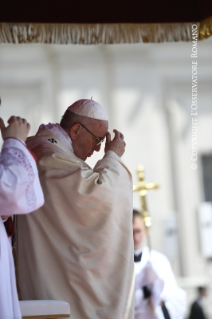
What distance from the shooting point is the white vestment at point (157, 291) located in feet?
19.5

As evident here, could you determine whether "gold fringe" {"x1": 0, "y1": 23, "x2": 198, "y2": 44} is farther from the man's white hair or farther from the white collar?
the white collar

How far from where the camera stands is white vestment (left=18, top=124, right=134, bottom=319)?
12.5ft

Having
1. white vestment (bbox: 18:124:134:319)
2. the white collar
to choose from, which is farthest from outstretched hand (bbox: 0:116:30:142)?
the white collar

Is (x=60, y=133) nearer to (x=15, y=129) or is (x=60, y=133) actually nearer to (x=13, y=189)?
(x=15, y=129)

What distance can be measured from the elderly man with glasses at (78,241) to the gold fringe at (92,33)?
120 centimetres

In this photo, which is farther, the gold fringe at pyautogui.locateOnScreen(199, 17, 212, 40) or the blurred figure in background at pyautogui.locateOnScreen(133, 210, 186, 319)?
the blurred figure in background at pyautogui.locateOnScreen(133, 210, 186, 319)

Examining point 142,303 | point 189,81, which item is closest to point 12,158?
point 142,303

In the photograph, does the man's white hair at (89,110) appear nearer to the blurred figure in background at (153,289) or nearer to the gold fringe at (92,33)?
the gold fringe at (92,33)

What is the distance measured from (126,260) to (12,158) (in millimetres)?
1159

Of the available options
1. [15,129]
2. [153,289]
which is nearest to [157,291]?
[153,289]

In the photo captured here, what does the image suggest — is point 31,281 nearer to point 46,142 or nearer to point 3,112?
point 46,142

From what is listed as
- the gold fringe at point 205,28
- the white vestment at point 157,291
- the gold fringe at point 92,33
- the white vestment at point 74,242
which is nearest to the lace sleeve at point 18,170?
the white vestment at point 74,242

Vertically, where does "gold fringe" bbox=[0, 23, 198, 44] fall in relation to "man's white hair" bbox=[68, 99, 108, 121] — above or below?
above
